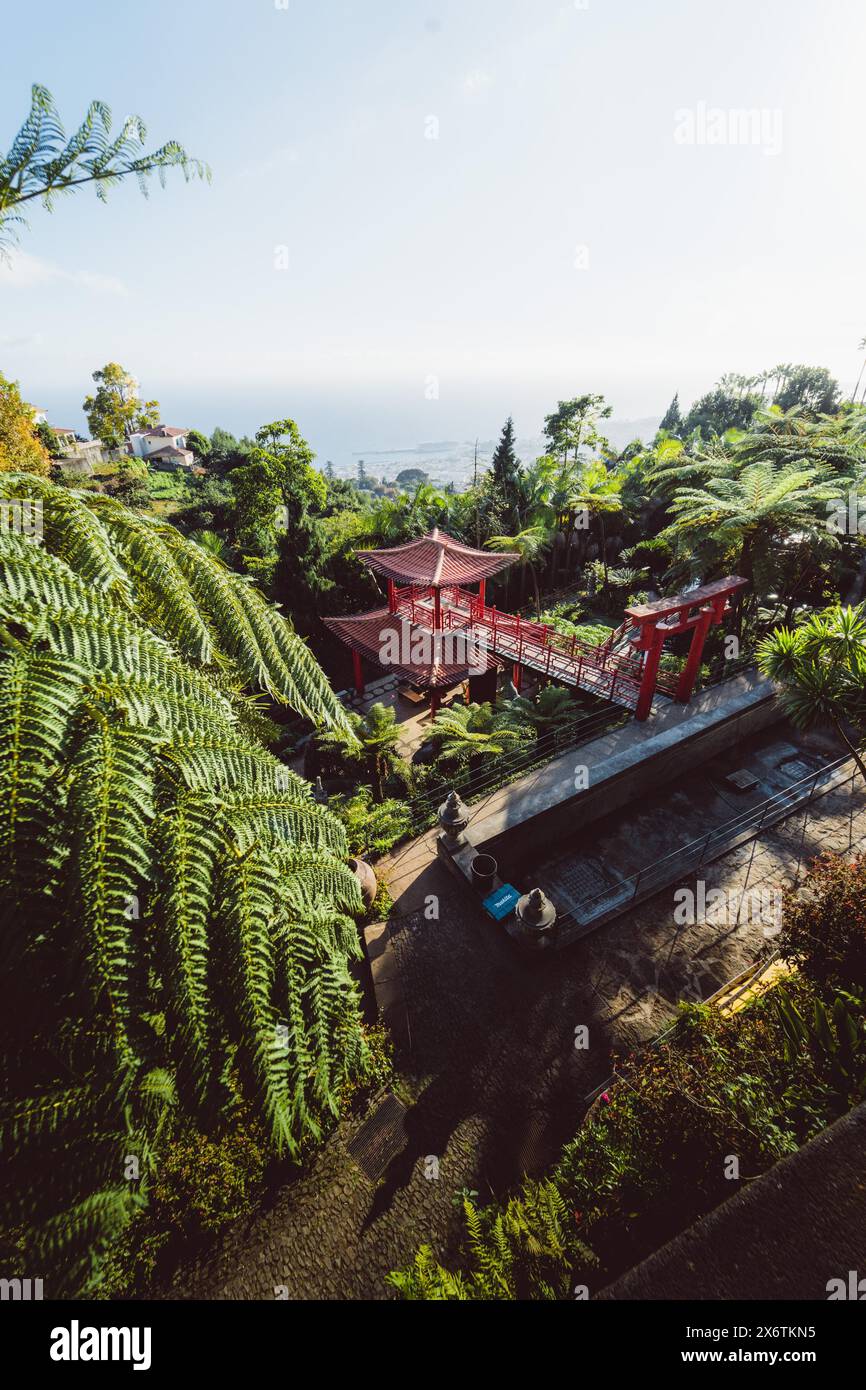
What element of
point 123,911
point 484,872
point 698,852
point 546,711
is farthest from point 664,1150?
point 546,711

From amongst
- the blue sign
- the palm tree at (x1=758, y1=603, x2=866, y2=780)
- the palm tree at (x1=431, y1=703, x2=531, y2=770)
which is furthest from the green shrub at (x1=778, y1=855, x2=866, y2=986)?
the palm tree at (x1=431, y1=703, x2=531, y2=770)

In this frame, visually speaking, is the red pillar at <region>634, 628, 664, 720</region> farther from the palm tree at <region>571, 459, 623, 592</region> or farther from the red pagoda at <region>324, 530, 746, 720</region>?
the palm tree at <region>571, 459, 623, 592</region>

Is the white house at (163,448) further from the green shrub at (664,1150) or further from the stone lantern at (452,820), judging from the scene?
the green shrub at (664,1150)

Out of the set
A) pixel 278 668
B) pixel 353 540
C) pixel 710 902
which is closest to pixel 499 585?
pixel 353 540

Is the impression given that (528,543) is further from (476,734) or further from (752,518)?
(476,734)

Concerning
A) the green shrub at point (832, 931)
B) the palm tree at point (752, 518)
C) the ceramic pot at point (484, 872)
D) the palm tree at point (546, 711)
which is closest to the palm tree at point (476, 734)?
the palm tree at point (546, 711)

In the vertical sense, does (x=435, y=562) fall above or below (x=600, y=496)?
below
